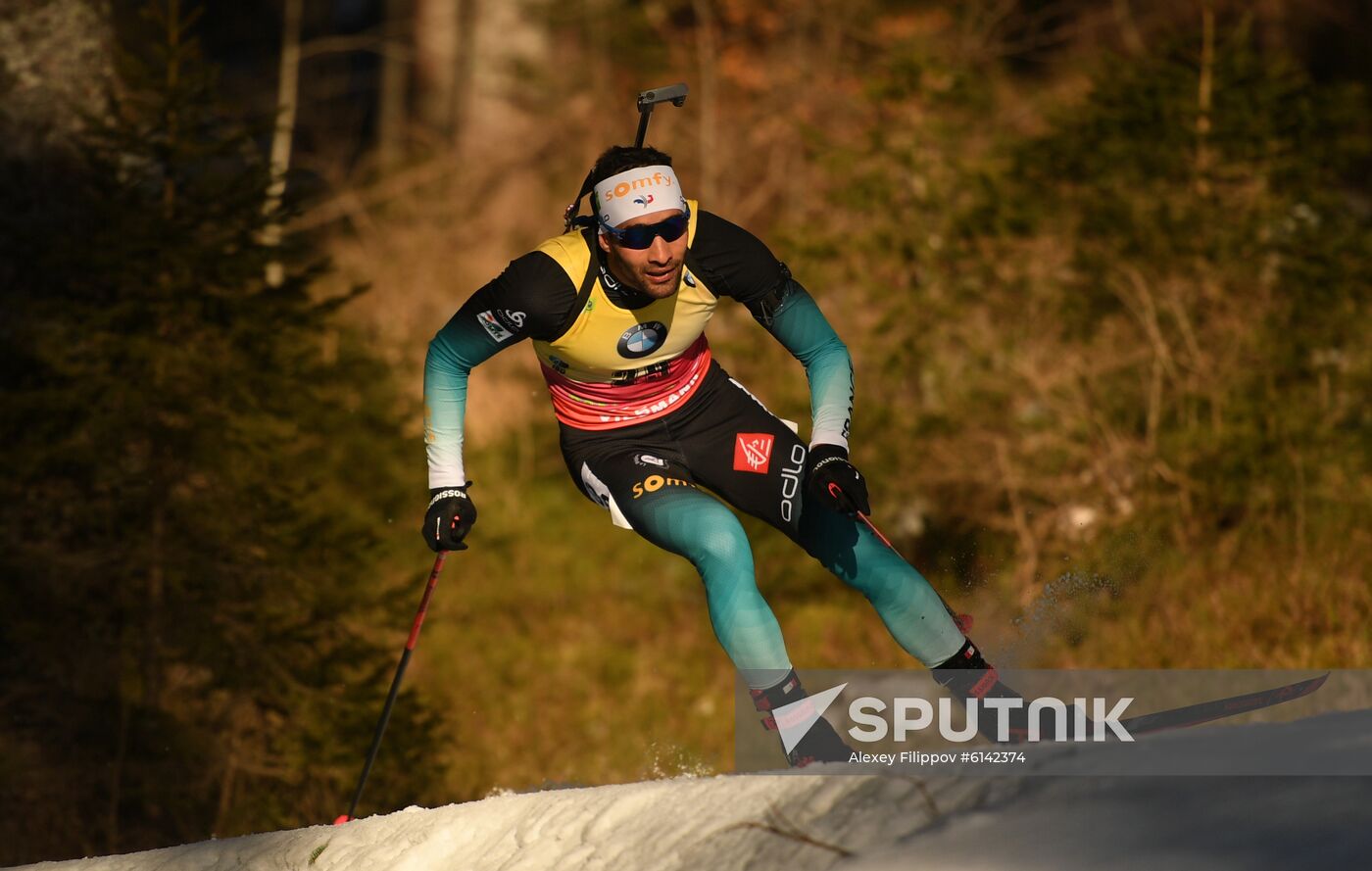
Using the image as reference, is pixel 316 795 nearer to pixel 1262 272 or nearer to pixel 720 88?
pixel 1262 272

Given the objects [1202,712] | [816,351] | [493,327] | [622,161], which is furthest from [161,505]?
[1202,712]

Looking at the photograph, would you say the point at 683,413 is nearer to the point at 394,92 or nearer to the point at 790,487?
the point at 790,487

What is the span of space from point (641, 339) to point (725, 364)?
875 centimetres

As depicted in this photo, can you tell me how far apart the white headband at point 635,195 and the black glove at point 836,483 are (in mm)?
935

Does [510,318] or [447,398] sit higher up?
[510,318]

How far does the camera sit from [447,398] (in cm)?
532

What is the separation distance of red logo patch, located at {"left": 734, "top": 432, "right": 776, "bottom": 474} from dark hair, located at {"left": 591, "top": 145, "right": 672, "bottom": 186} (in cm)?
99

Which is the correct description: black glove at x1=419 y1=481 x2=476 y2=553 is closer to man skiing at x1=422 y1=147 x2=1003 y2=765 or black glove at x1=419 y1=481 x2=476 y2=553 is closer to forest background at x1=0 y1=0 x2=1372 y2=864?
man skiing at x1=422 y1=147 x2=1003 y2=765

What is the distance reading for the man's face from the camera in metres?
5.01

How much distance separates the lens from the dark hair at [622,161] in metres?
5.13

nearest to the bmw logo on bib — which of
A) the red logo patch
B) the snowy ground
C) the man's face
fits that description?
the man's face

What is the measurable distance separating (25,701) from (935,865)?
21.7ft

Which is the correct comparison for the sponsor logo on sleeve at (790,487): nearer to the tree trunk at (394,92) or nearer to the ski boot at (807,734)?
the ski boot at (807,734)

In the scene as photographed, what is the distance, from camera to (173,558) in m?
8.36
